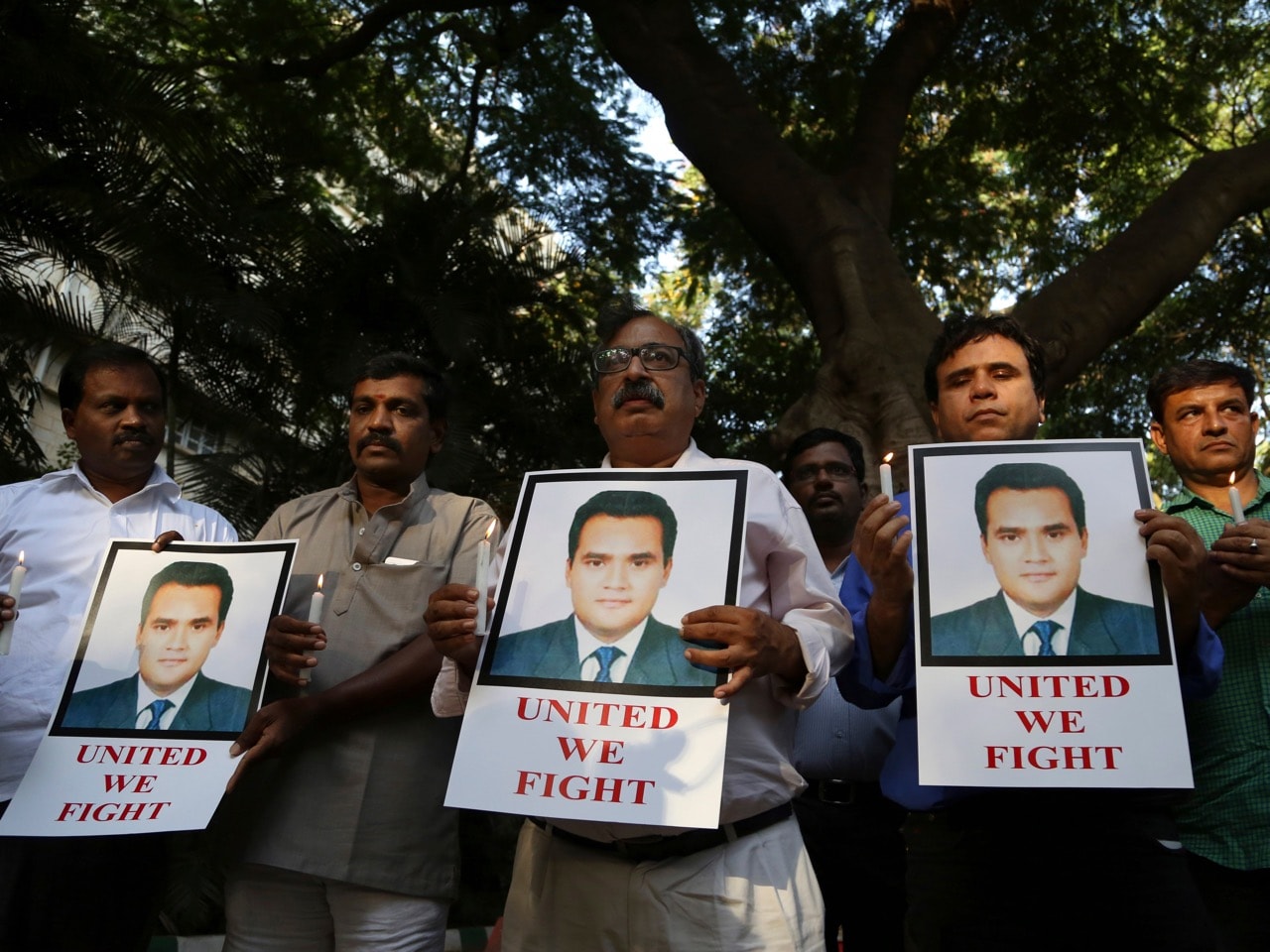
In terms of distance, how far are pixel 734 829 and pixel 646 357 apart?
3.77 feet

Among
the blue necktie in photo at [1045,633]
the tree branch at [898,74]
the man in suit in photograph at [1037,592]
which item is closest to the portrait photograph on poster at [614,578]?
the man in suit in photograph at [1037,592]

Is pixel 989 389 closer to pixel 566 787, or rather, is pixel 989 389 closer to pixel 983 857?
pixel 983 857

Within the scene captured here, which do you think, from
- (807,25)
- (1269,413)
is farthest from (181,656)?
(1269,413)

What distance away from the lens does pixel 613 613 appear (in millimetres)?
2414

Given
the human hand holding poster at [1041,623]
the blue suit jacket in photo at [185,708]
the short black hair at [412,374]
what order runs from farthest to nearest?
the short black hair at [412,374] → the blue suit jacket in photo at [185,708] → the human hand holding poster at [1041,623]

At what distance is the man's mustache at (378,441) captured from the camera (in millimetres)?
3191

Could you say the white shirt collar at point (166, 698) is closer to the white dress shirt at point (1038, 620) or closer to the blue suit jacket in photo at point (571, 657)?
the blue suit jacket in photo at point (571, 657)

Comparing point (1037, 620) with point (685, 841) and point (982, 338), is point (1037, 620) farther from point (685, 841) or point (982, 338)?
point (685, 841)

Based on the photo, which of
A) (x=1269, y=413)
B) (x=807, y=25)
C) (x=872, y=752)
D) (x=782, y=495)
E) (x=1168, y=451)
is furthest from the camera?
(x=1269, y=413)

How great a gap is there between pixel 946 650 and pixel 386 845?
1.45 meters

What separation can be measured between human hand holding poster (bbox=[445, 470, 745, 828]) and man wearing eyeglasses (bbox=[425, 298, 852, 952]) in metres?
0.09

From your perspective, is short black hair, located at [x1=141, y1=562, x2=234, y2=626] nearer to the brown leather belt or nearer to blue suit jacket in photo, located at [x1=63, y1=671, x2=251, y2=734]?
blue suit jacket in photo, located at [x1=63, y1=671, x2=251, y2=734]

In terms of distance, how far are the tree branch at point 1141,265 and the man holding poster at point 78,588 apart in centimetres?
571

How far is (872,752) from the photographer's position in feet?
11.7
